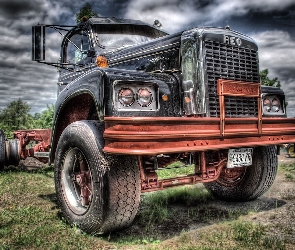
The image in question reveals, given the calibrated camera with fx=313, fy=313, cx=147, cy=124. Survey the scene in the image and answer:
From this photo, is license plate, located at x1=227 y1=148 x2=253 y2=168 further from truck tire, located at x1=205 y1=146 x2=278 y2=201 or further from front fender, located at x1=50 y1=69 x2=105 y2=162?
front fender, located at x1=50 y1=69 x2=105 y2=162

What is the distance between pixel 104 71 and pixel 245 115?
1649 mm

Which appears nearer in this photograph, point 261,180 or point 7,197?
point 261,180

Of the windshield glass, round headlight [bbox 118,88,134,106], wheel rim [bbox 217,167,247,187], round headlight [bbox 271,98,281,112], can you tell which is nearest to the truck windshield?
the windshield glass

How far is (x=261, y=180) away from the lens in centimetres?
425

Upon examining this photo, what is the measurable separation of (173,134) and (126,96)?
605mm

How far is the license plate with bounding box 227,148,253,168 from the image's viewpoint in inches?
135

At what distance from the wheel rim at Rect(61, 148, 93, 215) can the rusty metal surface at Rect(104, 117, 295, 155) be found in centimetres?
74

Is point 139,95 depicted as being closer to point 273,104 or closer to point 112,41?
point 273,104

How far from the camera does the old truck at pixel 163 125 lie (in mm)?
2750

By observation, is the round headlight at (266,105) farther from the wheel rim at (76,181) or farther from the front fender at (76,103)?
the wheel rim at (76,181)

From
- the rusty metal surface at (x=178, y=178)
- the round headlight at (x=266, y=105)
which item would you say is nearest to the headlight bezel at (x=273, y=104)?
the round headlight at (x=266, y=105)

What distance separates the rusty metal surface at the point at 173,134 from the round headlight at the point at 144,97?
433 millimetres

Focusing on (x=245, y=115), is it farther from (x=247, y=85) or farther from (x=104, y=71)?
(x=104, y=71)

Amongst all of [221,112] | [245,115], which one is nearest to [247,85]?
[245,115]
